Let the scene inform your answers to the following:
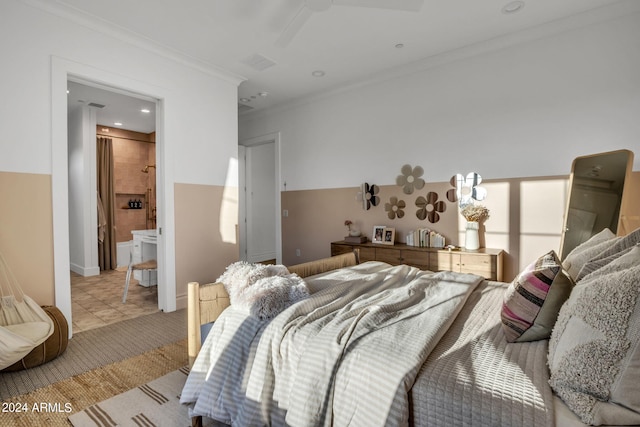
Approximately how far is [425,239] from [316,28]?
258 centimetres

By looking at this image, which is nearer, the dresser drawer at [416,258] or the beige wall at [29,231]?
the beige wall at [29,231]

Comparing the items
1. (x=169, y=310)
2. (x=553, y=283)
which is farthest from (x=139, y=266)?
(x=553, y=283)

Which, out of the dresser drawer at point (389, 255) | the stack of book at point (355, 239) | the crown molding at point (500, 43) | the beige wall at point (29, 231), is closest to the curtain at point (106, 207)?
the beige wall at point (29, 231)

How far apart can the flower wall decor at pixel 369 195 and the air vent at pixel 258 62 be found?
1927mm

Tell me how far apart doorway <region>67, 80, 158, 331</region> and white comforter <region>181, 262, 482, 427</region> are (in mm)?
2468

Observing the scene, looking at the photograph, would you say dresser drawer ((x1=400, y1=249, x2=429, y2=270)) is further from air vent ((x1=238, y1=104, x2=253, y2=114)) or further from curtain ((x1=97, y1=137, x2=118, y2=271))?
curtain ((x1=97, y1=137, x2=118, y2=271))

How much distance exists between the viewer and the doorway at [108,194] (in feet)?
14.4

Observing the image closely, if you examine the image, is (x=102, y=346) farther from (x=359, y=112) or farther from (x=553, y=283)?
(x=359, y=112)

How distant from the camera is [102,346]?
281 cm

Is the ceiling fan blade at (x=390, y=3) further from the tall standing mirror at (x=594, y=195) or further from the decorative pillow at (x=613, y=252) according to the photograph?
the tall standing mirror at (x=594, y=195)

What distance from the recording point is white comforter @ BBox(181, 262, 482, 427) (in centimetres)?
124

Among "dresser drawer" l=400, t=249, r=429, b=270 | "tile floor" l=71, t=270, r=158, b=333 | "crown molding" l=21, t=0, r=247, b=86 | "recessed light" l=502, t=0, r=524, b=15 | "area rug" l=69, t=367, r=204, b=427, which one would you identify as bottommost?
"area rug" l=69, t=367, r=204, b=427

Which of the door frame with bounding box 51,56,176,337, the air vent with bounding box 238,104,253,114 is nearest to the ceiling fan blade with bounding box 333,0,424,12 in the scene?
the door frame with bounding box 51,56,176,337

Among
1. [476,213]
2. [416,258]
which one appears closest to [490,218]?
[476,213]
